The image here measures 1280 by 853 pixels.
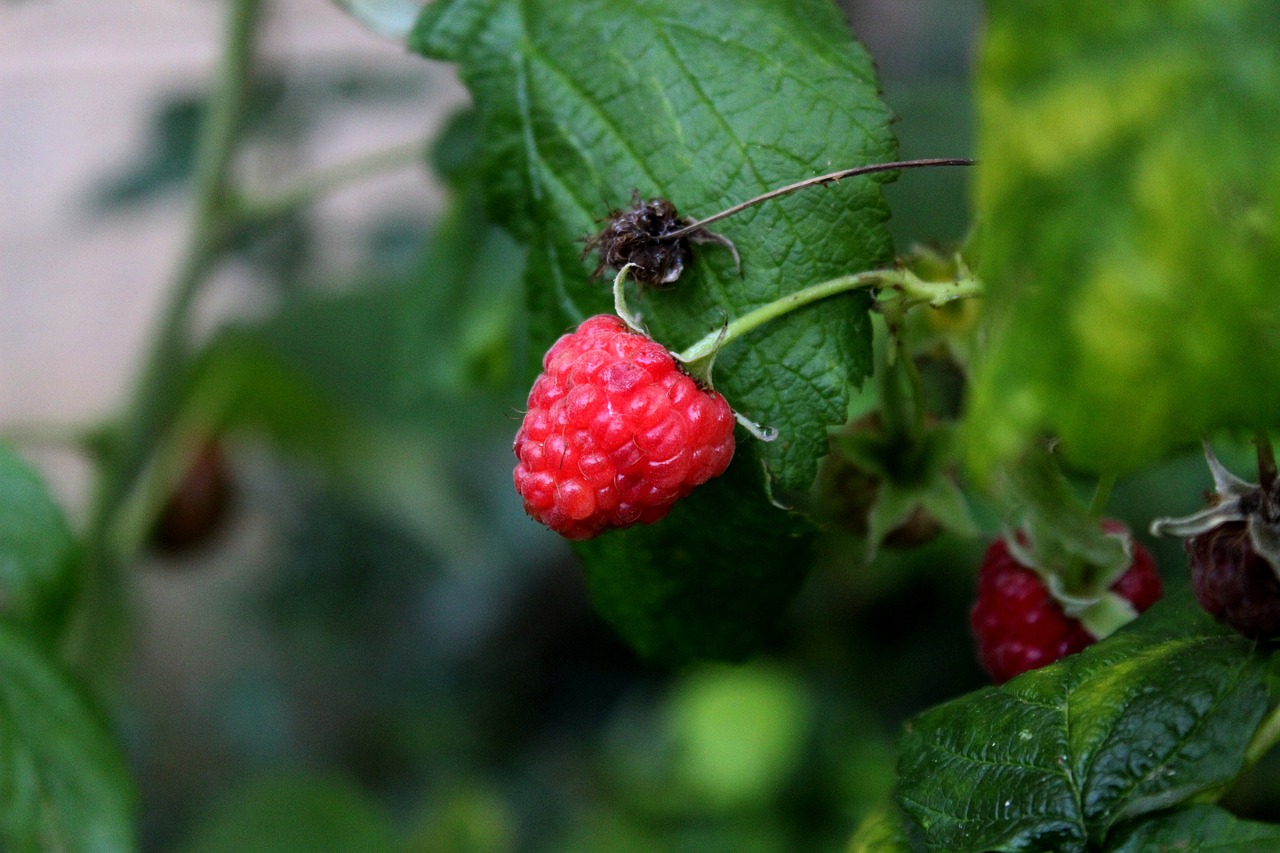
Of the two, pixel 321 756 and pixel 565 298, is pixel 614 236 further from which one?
pixel 321 756

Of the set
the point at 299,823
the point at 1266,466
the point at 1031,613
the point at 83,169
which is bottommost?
the point at 299,823

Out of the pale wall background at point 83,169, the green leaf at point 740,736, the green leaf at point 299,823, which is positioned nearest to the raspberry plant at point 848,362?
the green leaf at point 299,823

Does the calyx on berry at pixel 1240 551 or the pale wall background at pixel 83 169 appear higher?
the calyx on berry at pixel 1240 551

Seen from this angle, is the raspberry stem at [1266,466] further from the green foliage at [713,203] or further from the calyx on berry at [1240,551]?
the green foliage at [713,203]

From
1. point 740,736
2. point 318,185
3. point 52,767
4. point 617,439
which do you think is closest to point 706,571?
point 617,439

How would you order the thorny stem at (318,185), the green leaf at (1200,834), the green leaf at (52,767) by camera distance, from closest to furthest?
the green leaf at (1200,834) < the green leaf at (52,767) < the thorny stem at (318,185)

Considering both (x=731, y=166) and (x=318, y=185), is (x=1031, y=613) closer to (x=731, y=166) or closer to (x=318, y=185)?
(x=731, y=166)
